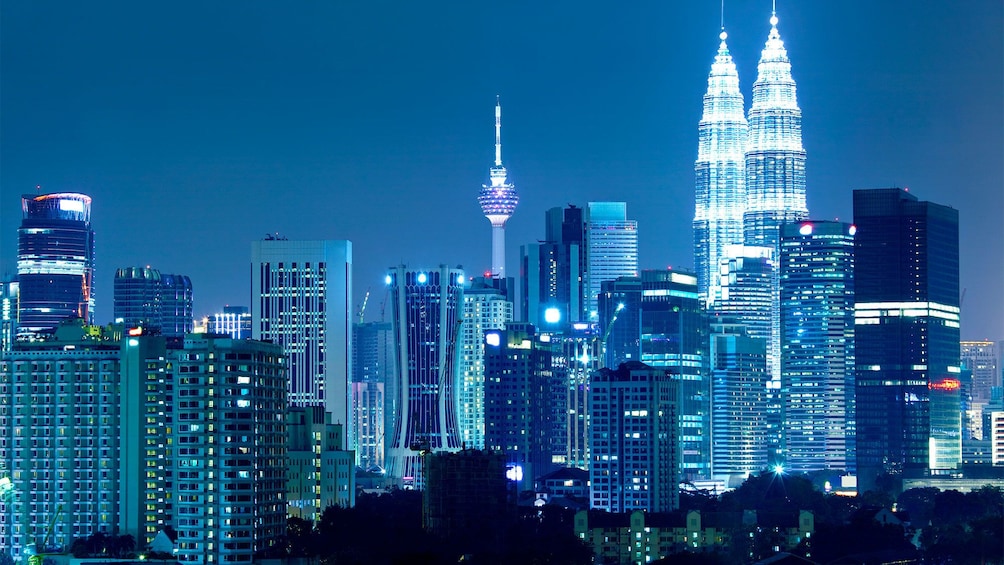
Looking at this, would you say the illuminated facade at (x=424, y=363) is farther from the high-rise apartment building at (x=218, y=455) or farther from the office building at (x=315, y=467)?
the high-rise apartment building at (x=218, y=455)

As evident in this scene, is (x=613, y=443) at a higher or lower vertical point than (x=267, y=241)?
lower

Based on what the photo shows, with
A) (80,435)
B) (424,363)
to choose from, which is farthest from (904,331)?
(80,435)

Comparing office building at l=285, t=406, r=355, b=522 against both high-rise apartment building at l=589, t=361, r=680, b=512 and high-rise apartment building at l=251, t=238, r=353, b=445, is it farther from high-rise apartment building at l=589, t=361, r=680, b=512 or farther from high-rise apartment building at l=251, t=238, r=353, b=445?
high-rise apartment building at l=251, t=238, r=353, b=445

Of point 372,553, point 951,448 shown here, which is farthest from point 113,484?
point 951,448

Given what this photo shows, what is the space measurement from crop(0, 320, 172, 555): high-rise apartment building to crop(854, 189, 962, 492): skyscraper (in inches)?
3723

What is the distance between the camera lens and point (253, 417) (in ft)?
333

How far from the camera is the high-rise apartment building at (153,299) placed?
625 feet

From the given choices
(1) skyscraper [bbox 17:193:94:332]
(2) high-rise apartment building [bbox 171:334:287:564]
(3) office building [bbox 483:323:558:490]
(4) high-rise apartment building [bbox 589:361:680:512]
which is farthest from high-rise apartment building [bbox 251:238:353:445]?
(2) high-rise apartment building [bbox 171:334:287:564]

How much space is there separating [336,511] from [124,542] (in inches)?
472

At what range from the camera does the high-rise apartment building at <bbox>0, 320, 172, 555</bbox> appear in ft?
362

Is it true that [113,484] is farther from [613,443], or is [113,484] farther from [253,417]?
[613,443]

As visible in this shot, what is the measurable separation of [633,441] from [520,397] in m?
42.3

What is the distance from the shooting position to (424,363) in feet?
641

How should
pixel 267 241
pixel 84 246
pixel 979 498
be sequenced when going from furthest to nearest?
pixel 84 246 → pixel 267 241 → pixel 979 498
